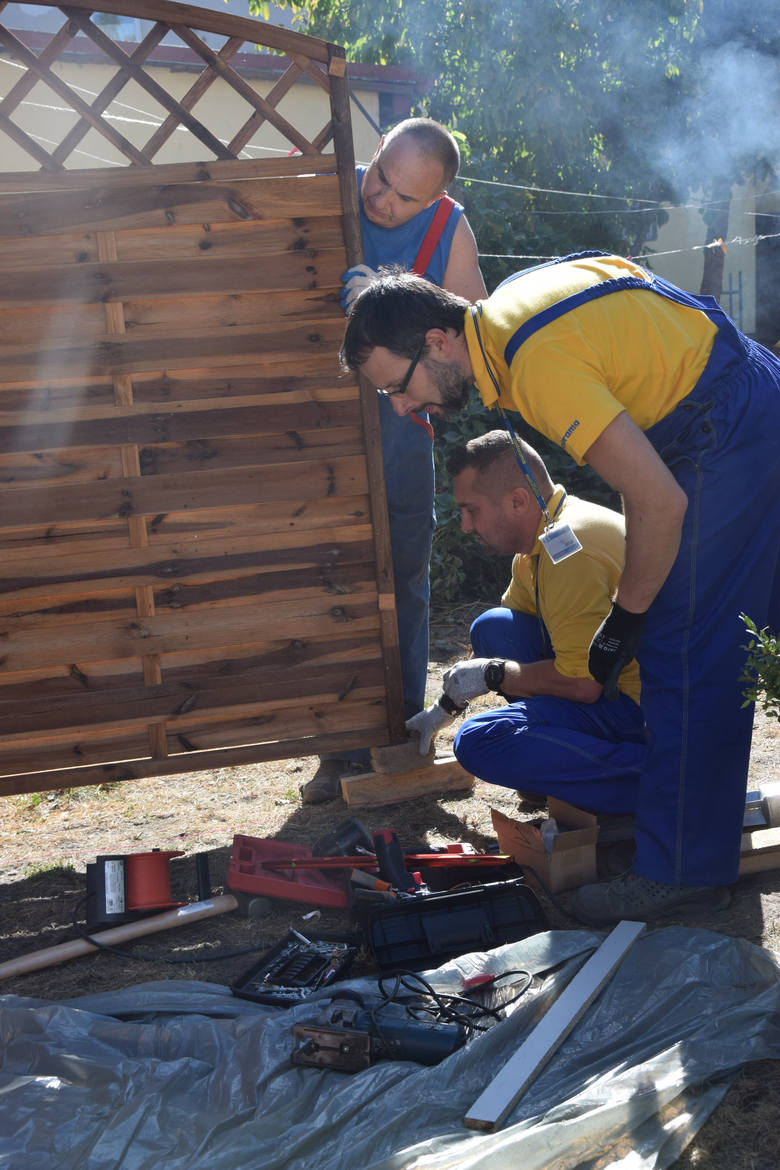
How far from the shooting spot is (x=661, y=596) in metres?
2.47

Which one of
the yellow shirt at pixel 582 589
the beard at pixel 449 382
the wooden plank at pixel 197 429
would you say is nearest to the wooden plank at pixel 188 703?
the wooden plank at pixel 197 429

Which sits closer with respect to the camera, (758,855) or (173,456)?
(758,855)

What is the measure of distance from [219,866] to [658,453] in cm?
199

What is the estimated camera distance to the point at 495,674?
3287 mm

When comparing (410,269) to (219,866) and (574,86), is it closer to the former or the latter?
(219,866)

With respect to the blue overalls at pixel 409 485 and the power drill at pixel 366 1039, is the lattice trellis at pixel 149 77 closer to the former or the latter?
the blue overalls at pixel 409 485

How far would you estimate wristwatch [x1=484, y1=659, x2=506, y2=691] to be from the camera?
3.28 meters

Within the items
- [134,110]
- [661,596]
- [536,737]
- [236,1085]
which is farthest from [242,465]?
[134,110]

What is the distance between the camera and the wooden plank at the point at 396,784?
3797 millimetres

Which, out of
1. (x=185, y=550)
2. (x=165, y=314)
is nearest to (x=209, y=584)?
(x=185, y=550)

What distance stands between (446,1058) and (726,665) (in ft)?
3.59

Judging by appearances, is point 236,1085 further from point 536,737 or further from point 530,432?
point 530,432

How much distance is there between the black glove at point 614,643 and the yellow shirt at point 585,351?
0.45m

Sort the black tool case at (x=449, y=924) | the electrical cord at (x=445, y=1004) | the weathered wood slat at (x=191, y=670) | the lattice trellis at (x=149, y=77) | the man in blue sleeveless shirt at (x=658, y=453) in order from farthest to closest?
the weathered wood slat at (x=191, y=670) → the lattice trellis at (x=149, y=77) → the black tool case at (x=449, y=924) → the electrical cord at (x=445, y=1004) → the man in blue sleeveless shirt at (x=658, y=453)
